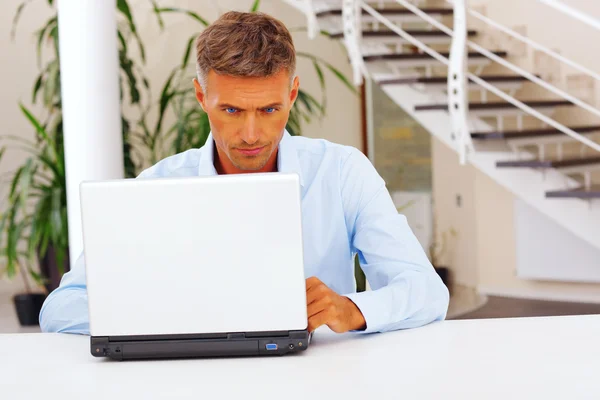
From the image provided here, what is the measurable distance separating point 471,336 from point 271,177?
1.35 ft

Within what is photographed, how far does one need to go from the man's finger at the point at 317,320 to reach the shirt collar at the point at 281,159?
48cm

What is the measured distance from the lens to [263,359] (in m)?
1.24

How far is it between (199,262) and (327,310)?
0.22 meters

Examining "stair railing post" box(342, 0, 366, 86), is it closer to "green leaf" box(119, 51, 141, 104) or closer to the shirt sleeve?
"green leaf" box(119, 51, 141, 104)

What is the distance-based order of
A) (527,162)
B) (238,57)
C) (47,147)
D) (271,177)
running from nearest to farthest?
(271,177), (238,57), (47,147), (527,162)

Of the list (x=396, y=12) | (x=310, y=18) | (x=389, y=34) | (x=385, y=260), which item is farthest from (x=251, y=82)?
(x=396, y=12)

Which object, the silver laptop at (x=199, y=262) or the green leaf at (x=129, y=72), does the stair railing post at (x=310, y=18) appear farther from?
the silver laptop at (x=199, y=262)

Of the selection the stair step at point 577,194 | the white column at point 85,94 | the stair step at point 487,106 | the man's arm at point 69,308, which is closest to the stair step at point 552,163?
the stair step at point 577,194

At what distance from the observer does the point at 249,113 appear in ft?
5.20

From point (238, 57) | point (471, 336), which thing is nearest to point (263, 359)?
point (471, 336)

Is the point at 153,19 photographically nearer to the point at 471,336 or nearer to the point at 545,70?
the point at 545,70

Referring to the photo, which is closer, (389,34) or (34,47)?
(389,34)

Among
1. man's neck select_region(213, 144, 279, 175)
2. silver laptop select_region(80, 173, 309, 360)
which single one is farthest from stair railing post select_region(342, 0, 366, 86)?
silver laptop select_region(80, 173, 309, 360)

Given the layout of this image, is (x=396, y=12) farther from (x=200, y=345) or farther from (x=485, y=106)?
(x=200, y=345)
